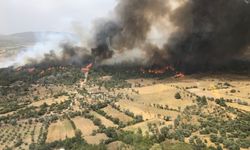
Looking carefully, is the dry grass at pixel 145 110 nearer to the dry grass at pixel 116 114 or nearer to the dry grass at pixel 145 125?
the dry grass at pixel 116 114

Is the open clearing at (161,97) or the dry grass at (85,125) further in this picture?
the open clearing at (161,97)

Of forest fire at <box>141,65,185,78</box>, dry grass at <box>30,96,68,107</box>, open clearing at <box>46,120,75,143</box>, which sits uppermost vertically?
forest fire at <box>141,65,185,78</box>

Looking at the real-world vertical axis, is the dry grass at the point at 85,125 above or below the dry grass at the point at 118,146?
above

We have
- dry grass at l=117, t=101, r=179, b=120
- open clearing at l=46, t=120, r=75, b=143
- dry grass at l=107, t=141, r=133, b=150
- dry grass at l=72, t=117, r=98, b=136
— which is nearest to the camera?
dry grass at l=107, t=141, r=133, b=150

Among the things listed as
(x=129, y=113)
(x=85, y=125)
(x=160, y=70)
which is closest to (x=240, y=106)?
(x=129, y=113)

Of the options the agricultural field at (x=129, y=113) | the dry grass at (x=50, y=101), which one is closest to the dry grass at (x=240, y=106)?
the agricultural field at (x=129, y=113)

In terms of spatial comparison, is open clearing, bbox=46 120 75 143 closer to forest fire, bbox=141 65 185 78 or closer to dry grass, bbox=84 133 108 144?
dry grass, bbox=84 133 108 144

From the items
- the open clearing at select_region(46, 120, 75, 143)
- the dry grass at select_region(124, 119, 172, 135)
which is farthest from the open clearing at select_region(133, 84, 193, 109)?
the open clearing at select_region(46, 120, 75, 143)

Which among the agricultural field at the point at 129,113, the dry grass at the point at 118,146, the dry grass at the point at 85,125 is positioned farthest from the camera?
the dry grass at the point at 85,125
